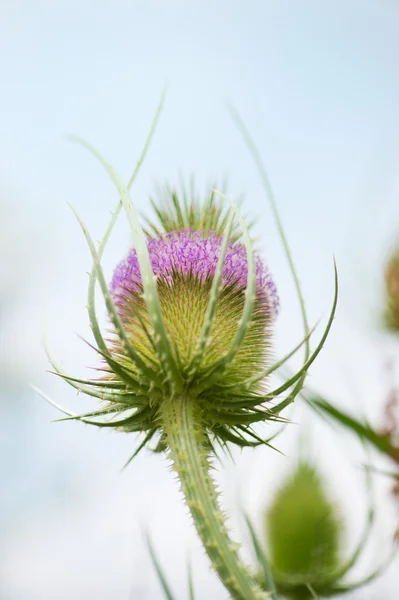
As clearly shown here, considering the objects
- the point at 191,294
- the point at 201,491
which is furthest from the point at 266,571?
the point at 191,294

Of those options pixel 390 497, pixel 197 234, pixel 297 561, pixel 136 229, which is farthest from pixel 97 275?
pixel 297 561

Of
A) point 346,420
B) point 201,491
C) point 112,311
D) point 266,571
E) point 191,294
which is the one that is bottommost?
point 266,571

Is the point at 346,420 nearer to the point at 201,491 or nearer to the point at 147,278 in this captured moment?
the point at 201,491

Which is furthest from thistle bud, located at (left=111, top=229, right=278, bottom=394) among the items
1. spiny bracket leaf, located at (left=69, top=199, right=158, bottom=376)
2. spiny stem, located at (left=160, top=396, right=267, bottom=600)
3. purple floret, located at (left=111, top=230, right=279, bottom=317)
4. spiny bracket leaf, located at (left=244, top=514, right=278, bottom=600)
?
spiny bracket leaf, located at (left=244, top=514, right=278, bottom=600)

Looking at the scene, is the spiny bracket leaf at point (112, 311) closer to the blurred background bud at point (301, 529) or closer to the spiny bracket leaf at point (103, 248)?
the spiny bracket leaf at point (103, 248)

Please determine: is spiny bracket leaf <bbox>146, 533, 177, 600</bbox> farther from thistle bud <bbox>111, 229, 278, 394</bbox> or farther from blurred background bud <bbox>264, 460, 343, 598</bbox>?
blurred background bud <bbox>264, 460, 343, 598</bbox>

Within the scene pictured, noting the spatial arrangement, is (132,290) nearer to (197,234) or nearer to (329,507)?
(197,234)

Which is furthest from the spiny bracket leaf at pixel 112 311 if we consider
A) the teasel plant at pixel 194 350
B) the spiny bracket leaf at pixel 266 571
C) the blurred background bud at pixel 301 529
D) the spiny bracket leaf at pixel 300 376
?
the blurred background bud at pixel 301 529
